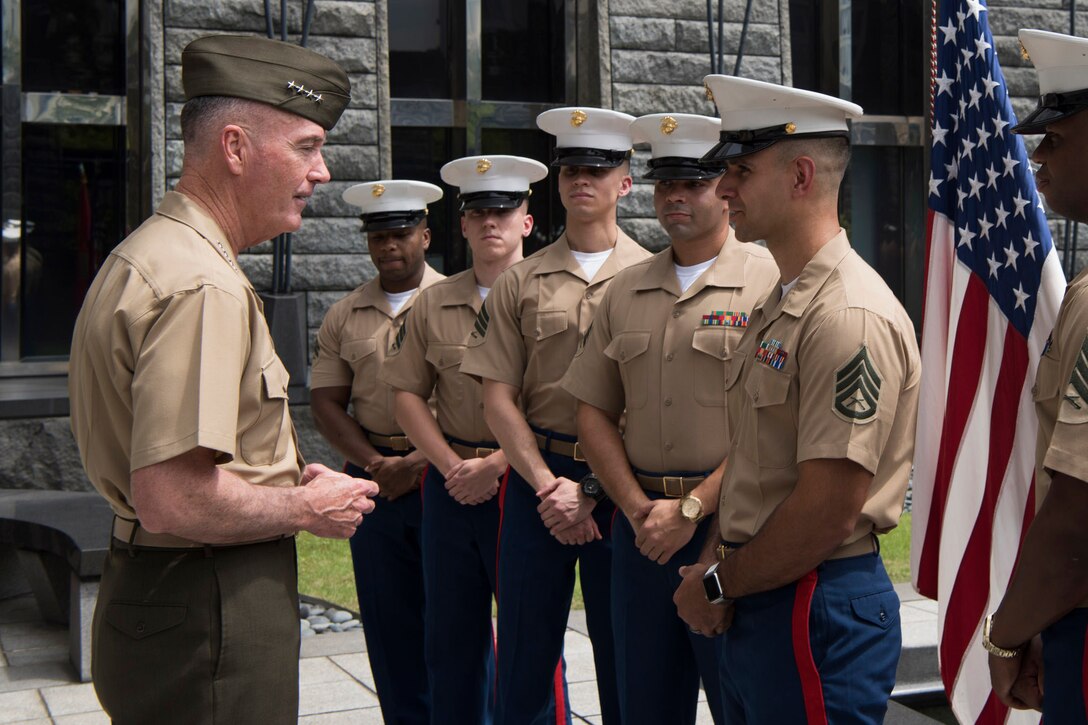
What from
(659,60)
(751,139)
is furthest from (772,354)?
(659,60)

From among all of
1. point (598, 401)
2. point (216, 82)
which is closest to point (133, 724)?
point (216, 82)

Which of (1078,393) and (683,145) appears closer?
(1078,393)

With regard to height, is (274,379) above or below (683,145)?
below

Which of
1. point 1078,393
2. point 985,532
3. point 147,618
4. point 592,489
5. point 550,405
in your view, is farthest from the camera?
point 550,405

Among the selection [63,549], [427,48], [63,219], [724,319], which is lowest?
[63,549]

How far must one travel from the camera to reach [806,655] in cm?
269

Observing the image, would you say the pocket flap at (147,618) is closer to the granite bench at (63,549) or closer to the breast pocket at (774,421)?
the breast pocket at (774,421)

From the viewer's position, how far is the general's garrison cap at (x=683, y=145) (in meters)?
3.96

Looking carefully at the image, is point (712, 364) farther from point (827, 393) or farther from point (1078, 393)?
point (1078, 393)

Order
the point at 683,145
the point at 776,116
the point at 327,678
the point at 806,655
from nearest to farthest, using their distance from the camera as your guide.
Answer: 1. the point at 806,655
2. the point at 776,116
3. the point at 683,145
4. the point at 327,678

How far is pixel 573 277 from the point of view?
454 centimetres

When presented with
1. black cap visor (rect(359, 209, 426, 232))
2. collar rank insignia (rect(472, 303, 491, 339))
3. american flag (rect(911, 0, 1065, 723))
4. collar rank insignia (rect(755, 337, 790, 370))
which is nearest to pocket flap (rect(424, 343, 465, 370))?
collar rank insignia (rect(472, 303, 491, 339))

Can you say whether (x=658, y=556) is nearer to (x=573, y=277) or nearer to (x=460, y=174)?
(x=573, y=277)

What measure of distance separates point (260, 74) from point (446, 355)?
248 centimetres
